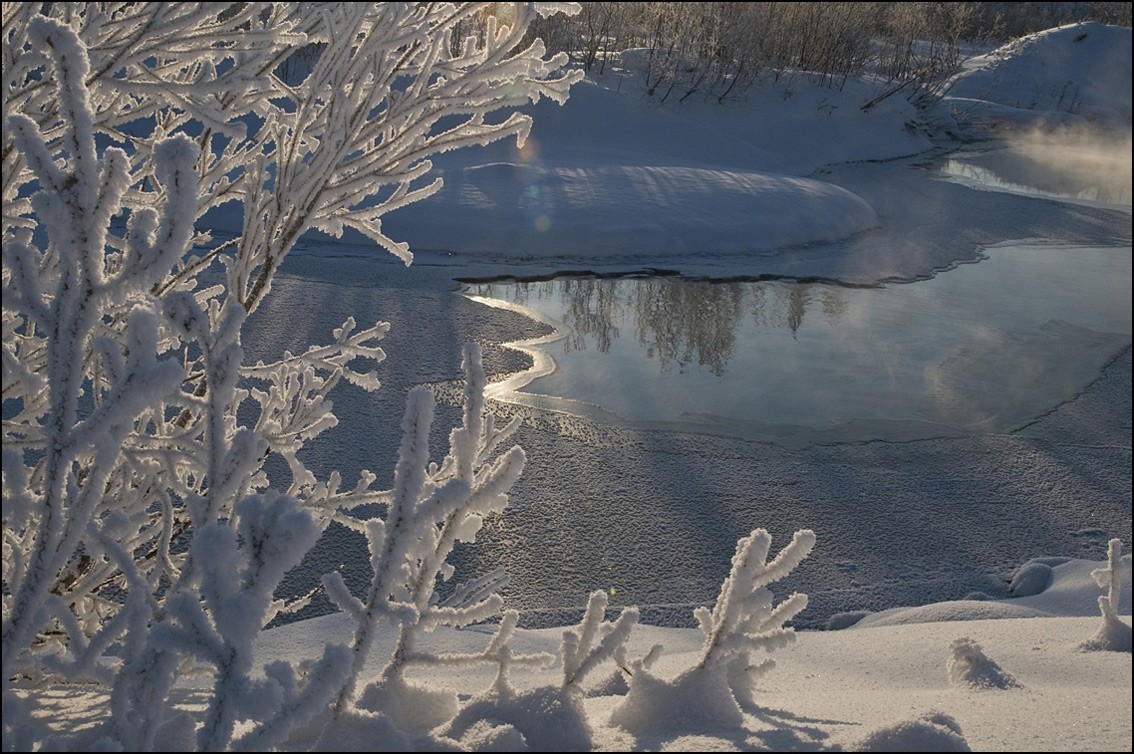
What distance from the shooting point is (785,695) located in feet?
7.39

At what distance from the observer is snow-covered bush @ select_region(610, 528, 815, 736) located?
171 centimetres

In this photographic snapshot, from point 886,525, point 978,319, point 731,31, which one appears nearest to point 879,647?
point 886,525

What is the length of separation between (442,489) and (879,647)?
1.80m

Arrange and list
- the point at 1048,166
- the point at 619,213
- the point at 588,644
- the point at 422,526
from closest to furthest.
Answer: the point at 422,526 → the point at 588,644 → the point at 619,213 → the point at 1048,166

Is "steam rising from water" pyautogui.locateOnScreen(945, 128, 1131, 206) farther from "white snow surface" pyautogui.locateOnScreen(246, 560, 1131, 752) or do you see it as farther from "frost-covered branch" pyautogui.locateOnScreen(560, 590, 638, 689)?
"frost-covered branch" pyautogui.locateOnScreen(560, 590, 638, 689)

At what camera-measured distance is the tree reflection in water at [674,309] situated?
21.0 feet

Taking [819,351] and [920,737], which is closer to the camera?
[920,737]

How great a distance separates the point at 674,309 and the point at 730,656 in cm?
561

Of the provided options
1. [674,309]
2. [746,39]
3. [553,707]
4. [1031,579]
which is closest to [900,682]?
[553,707]

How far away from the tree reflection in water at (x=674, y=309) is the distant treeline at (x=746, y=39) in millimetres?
8770

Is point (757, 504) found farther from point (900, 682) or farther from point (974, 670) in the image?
point (974, 670)

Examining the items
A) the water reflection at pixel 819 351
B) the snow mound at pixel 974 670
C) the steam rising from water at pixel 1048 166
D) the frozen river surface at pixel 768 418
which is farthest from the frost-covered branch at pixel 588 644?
the steam rising from water at pixel 1048 166

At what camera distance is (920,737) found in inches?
56.0

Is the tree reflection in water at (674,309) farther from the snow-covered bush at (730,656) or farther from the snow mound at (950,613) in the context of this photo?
the snow-covered bush at (730,656)
